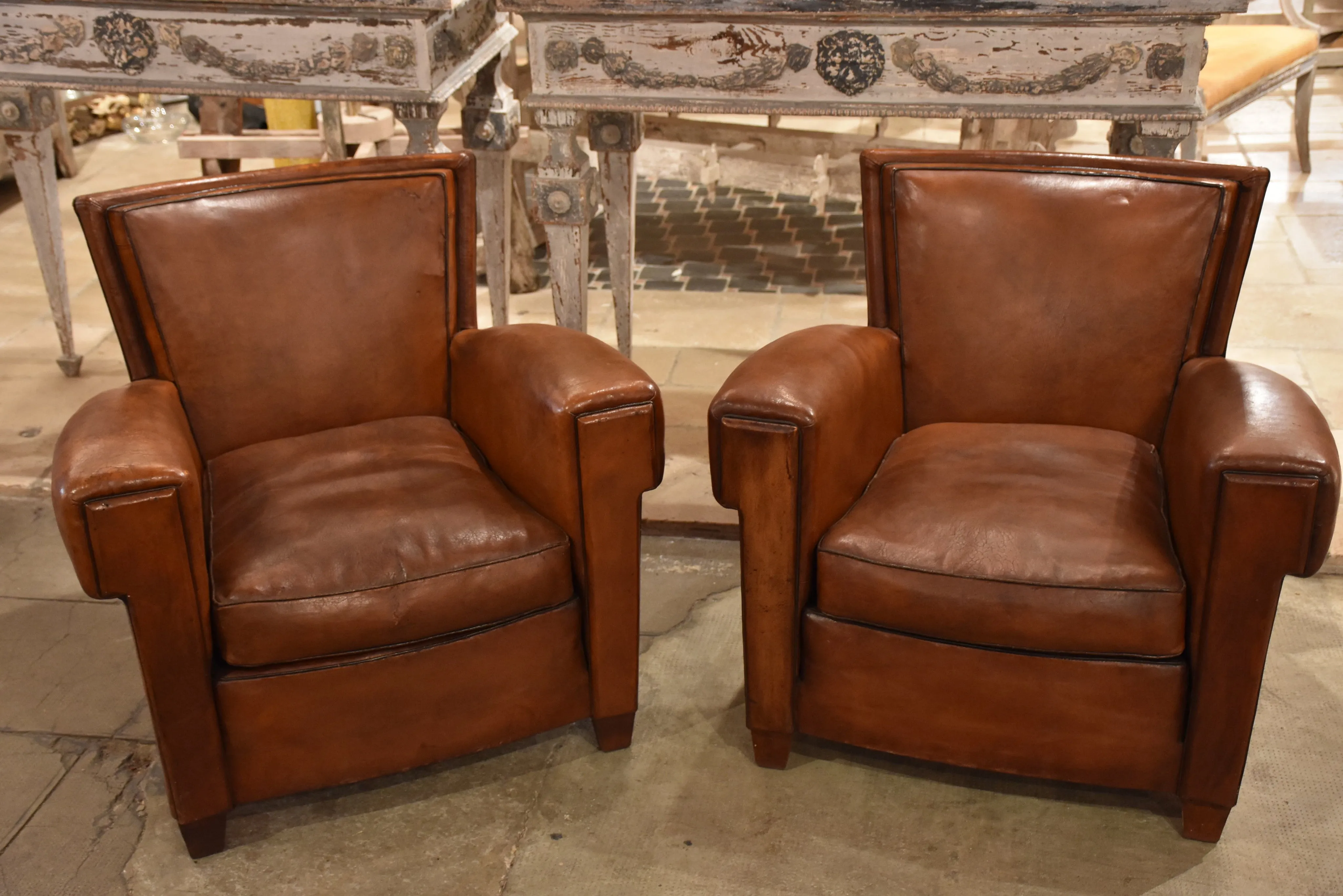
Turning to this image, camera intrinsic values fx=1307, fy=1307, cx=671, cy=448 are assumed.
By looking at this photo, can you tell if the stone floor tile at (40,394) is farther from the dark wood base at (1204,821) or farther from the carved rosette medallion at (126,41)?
the dark wood base at (1204,821)

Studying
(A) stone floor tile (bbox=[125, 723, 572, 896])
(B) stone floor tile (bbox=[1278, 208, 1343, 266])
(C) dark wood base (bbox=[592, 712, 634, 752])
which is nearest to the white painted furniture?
(B) stone floor tile (bbox=[1278, 208, 1343, 266])

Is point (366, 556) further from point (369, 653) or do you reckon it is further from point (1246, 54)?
point (1246, 54)

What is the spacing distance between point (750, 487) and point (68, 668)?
133 centimetres

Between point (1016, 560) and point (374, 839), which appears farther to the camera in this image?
point (374, 839)

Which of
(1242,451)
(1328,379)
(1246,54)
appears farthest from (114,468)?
(1246,54)

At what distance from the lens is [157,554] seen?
5.50 ft

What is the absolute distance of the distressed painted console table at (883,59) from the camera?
232 centimetres

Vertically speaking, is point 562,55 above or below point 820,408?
above

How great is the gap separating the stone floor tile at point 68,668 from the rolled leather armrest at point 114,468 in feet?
1.93

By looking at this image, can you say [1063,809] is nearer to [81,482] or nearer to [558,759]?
[558,759]

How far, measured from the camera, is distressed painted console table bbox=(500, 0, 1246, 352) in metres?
2.32

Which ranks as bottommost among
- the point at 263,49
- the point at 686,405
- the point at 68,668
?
the point at 68,668

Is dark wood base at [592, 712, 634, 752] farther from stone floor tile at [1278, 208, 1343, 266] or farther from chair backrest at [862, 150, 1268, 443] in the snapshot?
stone floor tile at [1278, 208, 1343, 266]

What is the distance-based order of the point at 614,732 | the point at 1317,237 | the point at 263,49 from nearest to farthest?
the point at 614,732 → the point at 263,49 → the point at 1317,237
